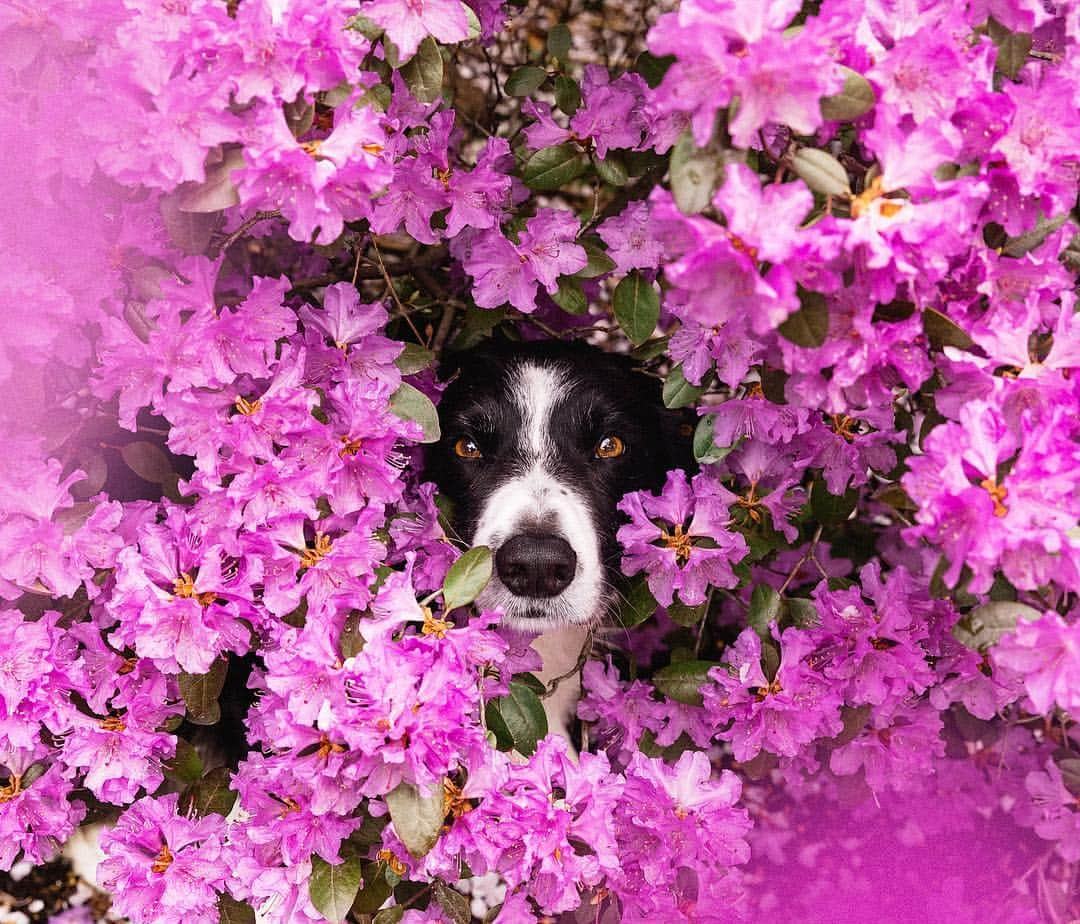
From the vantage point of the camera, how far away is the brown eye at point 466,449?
241 centimetres

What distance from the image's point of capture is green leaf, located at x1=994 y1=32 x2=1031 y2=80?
4.31ft

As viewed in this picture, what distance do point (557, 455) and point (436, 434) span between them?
76 centimetres

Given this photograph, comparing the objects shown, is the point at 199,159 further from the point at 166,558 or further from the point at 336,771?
the point at 336,771

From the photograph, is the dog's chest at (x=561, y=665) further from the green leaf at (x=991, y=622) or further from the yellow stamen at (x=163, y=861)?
the green leaf at (x=991, y=622)

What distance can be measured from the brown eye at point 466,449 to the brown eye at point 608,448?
27 cm

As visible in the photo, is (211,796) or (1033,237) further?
(211,796)

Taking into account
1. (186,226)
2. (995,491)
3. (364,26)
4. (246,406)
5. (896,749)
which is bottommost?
(896,749)

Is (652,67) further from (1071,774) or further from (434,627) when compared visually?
(1071,774)

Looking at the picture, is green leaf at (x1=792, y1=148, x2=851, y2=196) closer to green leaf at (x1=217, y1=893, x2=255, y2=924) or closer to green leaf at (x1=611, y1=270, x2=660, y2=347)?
green leaf at (x1=611, y1=270, x2=660, y2=347)

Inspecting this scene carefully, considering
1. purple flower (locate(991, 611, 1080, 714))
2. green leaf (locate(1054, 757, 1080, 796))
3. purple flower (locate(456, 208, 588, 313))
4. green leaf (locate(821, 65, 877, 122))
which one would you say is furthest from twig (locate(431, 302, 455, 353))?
green leaf (locate(1054, 757, 1080, 796))

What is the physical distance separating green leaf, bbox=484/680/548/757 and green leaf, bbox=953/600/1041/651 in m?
0.65

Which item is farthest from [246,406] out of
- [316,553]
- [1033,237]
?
[1033,237]

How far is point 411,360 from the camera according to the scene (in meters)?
1.74

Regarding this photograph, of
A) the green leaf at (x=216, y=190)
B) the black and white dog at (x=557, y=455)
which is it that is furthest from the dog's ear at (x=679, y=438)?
the green leaf at (x=216, y=190)
